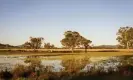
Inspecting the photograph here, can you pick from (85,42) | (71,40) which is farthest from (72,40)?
(85,42)

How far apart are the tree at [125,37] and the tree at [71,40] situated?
1943 cm

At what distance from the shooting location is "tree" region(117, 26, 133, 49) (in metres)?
122

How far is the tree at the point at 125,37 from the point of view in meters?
122

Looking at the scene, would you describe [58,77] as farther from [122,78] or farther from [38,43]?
[38,43]

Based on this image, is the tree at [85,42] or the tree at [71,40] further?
the tree at [85,42]

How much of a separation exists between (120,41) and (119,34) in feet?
11.7

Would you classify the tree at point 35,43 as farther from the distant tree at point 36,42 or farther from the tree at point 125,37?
the tree at point 125,37

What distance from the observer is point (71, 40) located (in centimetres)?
11950

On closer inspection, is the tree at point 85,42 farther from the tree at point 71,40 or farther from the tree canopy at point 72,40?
the tree at point 71,40

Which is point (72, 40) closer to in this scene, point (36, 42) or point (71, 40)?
point (71, 40)

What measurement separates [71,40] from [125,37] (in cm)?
2489

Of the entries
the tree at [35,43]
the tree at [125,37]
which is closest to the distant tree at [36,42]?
the tree at [35,43]

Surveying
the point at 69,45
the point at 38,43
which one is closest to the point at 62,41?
the point at 69,45

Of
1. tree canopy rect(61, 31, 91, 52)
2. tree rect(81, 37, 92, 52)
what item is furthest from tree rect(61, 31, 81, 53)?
tree rect(81, 37, 92, 52)
